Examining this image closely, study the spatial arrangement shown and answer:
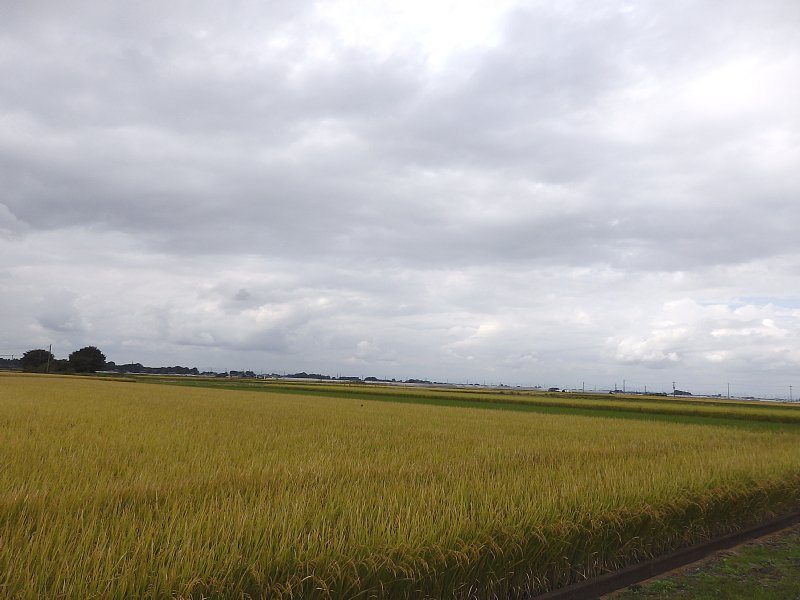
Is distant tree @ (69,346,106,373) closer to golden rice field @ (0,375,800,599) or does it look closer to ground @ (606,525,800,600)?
golden rice field @ (0,375,800,599)

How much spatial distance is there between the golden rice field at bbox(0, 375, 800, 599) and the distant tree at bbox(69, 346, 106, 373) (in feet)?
410

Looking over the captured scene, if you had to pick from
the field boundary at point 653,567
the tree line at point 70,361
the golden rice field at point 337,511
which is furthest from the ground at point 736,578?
the tree line at point 70,361

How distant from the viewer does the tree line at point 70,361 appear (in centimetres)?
11486

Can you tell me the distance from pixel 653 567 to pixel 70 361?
13886 cm

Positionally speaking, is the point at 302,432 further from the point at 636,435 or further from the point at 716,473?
the point at 636,435

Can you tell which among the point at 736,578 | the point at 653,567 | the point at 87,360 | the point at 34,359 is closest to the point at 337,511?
the point at 653,567

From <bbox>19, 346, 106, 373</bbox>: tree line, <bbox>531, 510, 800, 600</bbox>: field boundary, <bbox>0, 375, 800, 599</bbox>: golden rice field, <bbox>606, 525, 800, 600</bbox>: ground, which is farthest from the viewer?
<bbox>19, 346, 106, 373</bbox>: tree line

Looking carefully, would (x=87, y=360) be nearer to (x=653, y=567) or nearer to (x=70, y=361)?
(x=70, y=361)

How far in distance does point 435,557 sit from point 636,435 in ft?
45.8

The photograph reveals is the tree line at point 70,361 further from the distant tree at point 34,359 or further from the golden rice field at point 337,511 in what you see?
the golden rice field at point 337,511

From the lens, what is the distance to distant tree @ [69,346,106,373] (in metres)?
116

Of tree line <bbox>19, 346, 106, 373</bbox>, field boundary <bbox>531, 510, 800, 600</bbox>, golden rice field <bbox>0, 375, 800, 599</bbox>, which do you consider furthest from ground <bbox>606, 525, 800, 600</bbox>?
tree line <bbox>19, 346, 106, 373</bbox>

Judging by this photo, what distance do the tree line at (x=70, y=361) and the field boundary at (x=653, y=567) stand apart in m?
135

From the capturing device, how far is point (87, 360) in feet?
384
